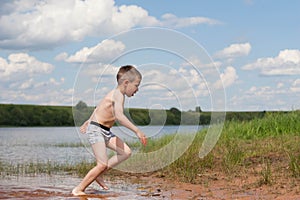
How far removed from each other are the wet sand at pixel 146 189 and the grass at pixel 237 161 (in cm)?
35

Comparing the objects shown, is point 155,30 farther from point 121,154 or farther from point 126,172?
point 126,172

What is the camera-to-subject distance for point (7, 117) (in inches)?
2980

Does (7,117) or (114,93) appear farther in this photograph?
(7,117)

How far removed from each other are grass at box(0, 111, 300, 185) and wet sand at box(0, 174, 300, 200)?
0.35m

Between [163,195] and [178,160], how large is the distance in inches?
109

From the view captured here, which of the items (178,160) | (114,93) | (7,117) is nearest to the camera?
(114,93)

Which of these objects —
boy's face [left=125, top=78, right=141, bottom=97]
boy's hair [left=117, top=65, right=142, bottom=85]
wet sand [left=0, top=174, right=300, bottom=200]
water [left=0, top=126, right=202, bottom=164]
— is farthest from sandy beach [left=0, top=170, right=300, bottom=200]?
boy's hair [left=117, top=65, right=142, bottom=85]

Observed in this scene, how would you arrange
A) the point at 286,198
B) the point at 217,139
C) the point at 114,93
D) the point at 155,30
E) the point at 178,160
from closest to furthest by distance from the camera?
the point at 286,198 < the point at 114,93 < the point at 155,30 < the point at 178,160 < the point at 217,139

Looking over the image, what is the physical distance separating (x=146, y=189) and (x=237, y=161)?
101 inches

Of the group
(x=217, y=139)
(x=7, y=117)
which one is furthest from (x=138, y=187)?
(x=7, y=117)

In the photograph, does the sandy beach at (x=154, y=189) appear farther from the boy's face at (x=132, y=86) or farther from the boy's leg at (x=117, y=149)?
the boy's face at (x=132, y=86)

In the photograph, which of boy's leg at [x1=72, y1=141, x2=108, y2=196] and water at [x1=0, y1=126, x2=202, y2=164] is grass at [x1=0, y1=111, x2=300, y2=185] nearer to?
water at [x1=0, y1=126, x2=202, y2=164]

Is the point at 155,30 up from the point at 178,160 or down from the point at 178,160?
up

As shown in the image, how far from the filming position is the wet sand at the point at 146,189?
26.7ft
